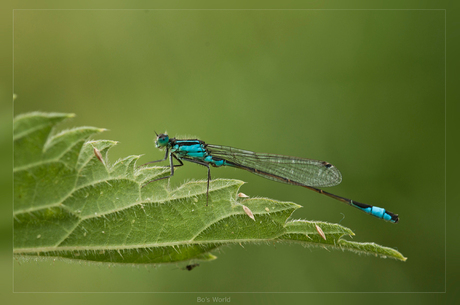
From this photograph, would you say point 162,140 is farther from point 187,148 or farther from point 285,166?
point 285,166

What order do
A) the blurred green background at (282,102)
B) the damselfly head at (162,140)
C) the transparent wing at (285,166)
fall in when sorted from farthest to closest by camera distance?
the blurred green background at (282,102) → the transparent wing at (285,166) → the damselfly head at (162,140)

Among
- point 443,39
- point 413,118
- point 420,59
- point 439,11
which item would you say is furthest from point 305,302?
point 439,11

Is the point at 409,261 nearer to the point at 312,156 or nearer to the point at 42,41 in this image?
the point at 312,156

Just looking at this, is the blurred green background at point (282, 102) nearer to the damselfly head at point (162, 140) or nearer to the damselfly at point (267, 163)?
the damselfly at point (267, 163)

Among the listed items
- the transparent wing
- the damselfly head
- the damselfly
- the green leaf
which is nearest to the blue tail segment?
the damselfly

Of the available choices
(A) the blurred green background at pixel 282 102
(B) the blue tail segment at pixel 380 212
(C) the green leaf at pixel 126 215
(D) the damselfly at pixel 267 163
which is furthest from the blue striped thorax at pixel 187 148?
(B) the blue tail segment at pixel 380 212

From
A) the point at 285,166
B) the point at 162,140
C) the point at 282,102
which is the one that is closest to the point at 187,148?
the point at 162,140

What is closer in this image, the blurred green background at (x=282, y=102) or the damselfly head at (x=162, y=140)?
the damselfly head at (x=162, y=140)
